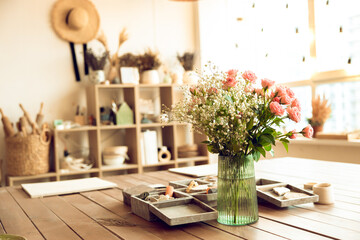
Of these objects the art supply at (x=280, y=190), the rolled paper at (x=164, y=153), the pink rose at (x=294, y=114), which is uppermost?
the pink rose at (x=294, y=114)

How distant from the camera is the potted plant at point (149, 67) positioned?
14.6 feet

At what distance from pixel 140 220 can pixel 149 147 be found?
2976mm

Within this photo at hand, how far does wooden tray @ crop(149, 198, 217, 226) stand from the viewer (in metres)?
1.26

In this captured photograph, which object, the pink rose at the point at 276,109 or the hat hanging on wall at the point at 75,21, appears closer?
the pink rose at the point at 276,109

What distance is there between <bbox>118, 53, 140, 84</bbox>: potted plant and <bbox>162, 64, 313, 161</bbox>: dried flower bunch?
3.07 meters

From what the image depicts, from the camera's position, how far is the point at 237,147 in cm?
127

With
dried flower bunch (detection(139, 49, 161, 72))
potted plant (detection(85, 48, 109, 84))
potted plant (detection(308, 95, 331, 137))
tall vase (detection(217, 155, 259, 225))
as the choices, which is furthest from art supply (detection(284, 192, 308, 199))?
dried flower bunch (detection(139, 49, 161, 72))

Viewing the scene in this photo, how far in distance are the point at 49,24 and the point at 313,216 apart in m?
3.72

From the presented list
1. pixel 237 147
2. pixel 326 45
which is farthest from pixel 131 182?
pixel 326 45

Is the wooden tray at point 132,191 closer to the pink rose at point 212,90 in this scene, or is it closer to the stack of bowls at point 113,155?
the pink rose at point 212,90

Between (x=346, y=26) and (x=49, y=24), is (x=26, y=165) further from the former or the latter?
(x=346, y=26)

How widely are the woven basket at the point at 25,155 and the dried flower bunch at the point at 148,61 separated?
1.33 metres

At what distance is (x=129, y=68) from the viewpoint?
4348 millimetres

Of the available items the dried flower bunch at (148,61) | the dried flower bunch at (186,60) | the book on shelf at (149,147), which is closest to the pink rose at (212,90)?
the book on shelf at (149,147)
